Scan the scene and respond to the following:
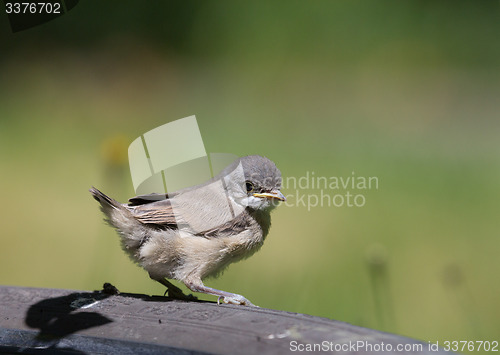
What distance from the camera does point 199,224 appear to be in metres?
2.82

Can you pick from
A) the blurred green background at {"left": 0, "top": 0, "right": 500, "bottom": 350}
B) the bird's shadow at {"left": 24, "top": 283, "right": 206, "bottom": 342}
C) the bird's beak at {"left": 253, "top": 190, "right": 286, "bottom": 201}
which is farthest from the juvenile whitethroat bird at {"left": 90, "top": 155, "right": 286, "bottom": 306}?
the blurred green background at {"left": 0, "top": 0, "right": 500, "bottom": 350}

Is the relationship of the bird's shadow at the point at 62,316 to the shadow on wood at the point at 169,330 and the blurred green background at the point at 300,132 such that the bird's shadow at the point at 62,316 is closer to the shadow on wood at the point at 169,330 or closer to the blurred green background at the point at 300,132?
the shadow on wood at the point at 169,330

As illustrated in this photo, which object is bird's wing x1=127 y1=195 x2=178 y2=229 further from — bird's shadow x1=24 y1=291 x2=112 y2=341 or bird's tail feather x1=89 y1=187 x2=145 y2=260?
bird's shadow x1=24 y1=291 x2=112 y2=341

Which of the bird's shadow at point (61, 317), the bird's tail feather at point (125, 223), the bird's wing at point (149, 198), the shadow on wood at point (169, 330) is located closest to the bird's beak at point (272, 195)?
the bird's wing at point (149, 198)

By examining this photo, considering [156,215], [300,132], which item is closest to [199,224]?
[156,215]

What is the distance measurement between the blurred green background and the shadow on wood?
1.66 meters

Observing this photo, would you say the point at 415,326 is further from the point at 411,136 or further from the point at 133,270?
the point at 411,136

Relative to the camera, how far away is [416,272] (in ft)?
13.8

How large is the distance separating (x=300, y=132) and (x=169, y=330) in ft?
13.6

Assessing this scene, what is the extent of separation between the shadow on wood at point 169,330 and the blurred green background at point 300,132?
1660 mm

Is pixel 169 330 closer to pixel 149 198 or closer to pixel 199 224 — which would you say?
pixel 199 224

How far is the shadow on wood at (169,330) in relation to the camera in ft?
5.44

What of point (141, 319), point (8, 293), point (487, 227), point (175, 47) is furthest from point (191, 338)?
point (175, 47)

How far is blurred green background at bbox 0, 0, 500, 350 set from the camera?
405cm
